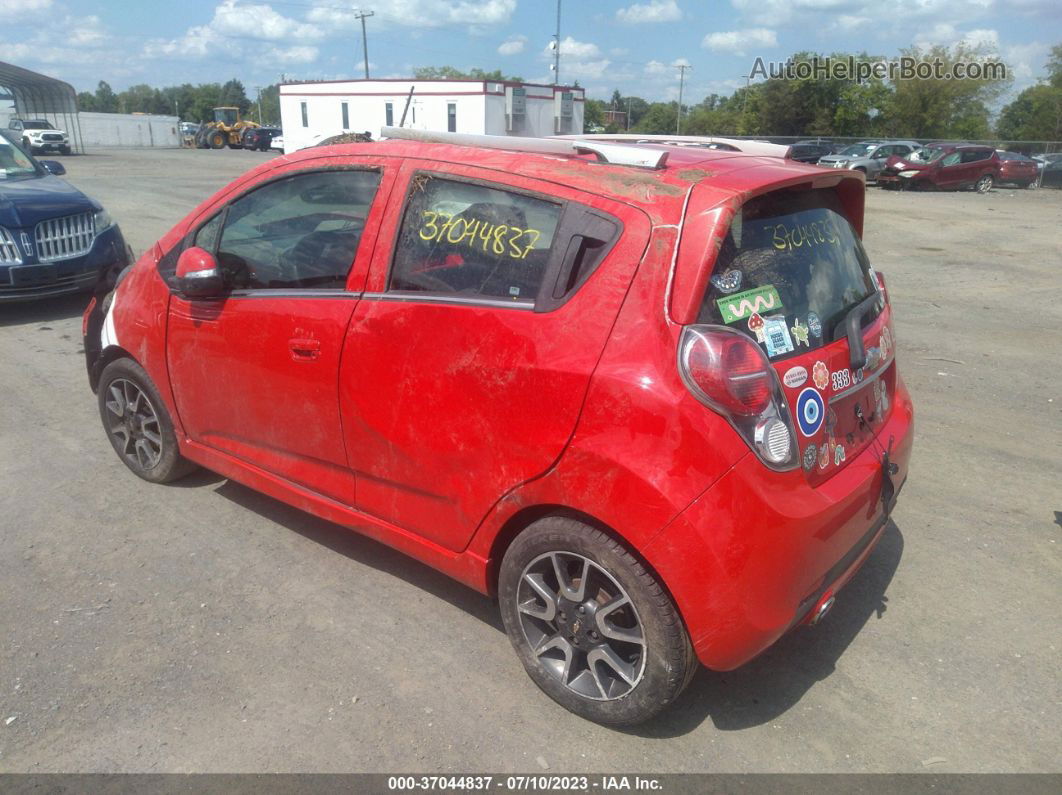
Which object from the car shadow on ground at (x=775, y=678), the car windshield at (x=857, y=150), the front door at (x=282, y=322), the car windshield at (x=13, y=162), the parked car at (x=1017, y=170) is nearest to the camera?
the car shadow on ground at (x=775, y=678)

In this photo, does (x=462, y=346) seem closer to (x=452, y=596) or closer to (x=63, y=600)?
(x=452, y=596)

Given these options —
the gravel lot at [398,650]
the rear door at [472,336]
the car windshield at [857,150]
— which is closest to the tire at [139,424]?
the gravel lot at [398,650]

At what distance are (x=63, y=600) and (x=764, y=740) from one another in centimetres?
281

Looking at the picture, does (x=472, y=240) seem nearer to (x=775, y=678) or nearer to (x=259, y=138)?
(x=775, y=678)

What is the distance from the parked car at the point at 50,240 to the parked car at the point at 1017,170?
33.5 meters

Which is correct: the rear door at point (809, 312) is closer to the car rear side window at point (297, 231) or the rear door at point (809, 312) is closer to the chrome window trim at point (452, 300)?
the chrome window trim at point (452, 300)

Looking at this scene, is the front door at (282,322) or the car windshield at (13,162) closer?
the front door at (282,322)

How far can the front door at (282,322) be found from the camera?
127 inches

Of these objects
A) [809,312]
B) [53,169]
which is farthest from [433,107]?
[809,312]

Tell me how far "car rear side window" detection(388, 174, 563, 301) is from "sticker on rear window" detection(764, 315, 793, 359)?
28.6 inches

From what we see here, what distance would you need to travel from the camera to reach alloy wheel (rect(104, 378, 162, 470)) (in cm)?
433

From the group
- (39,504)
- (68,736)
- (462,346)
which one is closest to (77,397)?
(39,504)

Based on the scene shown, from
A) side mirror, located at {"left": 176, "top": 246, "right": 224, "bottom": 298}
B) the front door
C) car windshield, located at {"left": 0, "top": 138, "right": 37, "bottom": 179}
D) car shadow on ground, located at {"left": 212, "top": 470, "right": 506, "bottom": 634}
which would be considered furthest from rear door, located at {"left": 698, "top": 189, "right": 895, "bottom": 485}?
car windshield, located at {"left": 0, "top": 138, "right": 37, "bottom": 179}

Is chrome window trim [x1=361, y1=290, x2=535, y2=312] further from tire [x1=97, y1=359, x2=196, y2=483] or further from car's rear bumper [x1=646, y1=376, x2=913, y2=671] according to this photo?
tire [x1=97, y1=359, x2=196, y2=483]
